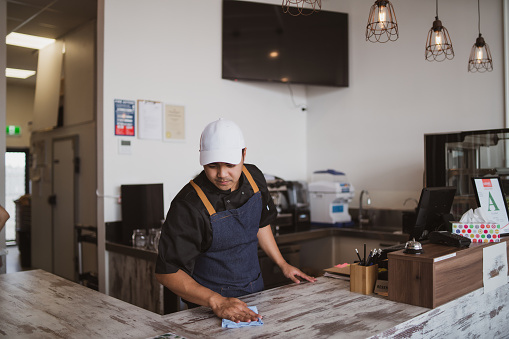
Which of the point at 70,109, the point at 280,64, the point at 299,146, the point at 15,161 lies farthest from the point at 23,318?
the point at 15,161

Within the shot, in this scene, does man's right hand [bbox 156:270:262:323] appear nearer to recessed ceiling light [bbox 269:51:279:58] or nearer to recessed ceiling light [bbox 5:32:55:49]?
recessed ceiling light [bbox 269:51:279:58]

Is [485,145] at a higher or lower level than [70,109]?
lower

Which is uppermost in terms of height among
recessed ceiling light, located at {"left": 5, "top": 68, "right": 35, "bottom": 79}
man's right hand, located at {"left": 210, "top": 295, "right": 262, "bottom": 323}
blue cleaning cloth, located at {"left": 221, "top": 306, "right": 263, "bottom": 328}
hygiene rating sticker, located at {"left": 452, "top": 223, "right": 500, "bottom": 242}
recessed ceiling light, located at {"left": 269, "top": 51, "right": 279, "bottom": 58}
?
recessed ceiling light, located at {"left": 5, "top": 68, "right": 35, "bottom": 79}

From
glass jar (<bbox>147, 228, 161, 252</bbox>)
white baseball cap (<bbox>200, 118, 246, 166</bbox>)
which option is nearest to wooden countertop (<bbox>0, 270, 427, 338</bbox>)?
white baseball cap (<bbox>200, 118, 246, 166</bbox>)

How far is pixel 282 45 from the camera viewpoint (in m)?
4.60

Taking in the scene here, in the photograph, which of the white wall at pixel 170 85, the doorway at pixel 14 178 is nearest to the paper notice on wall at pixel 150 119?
the white wall at pixel 170 85

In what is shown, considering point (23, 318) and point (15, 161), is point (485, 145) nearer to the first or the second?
point (23, 318)

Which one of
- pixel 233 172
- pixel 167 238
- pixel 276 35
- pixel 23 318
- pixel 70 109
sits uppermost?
pixel 276 35

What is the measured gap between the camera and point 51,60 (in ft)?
20.9

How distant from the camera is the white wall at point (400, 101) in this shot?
389 centimetres

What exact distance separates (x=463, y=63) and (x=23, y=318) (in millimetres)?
3808

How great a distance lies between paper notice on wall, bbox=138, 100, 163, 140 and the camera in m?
3.76

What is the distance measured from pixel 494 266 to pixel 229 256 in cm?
132

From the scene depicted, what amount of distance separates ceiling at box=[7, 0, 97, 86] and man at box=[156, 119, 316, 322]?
3.73 metres
